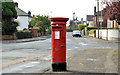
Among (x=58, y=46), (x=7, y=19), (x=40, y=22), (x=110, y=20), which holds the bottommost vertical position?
(x=58, y=46)

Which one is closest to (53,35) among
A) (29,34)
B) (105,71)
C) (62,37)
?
(62,37)

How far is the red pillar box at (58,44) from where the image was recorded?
8.39 metres

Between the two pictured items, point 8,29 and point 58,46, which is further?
point 8,29

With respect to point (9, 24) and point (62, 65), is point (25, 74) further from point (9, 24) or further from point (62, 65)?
point (9, 24)

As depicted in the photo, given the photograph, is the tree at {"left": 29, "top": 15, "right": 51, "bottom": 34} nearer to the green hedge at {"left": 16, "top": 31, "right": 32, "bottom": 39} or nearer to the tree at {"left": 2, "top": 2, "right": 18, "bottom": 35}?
the green hedge at {"left": 16, "top": 31, "right": 32, "bottom": 39}

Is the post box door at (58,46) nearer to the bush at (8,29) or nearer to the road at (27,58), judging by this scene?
the road at (27,58)

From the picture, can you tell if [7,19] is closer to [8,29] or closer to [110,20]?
[8,29]

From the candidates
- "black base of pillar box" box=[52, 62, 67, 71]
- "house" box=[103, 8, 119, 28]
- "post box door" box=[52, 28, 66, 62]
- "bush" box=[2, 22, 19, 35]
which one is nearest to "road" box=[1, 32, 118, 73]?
"black base of pillar box" box=[52, 62, 67, 71]

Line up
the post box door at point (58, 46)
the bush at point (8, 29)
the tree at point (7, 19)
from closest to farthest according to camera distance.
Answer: the post box door at point (58, 46) < the tree at point (7, 19) < the bush at point (8, 29)

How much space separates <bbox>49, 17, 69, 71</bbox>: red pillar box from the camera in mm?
8391

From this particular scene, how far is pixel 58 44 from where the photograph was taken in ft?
27.5

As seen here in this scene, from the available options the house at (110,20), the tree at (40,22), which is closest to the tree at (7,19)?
the house at (110,20)

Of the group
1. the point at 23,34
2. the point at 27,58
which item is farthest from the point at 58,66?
Result: the point at 23,34

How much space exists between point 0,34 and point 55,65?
3018 centimetres
